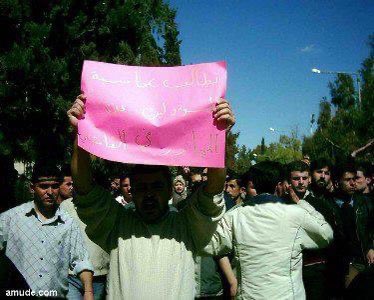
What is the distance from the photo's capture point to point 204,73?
8.19 ft

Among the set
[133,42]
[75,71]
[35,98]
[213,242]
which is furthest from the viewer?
[133,42]

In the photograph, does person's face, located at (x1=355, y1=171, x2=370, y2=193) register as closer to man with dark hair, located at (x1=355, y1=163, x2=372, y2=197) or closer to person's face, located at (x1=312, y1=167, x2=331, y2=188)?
man with dark hair, located at (x1=355, y1=163, x2=372, y2=197)

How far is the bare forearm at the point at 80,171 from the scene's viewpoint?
2352 millimetres

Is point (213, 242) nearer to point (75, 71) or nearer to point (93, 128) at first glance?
point (93, 128)

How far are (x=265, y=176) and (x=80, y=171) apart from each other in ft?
6.63

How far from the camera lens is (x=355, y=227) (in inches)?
214

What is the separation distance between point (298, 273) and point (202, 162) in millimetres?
1761

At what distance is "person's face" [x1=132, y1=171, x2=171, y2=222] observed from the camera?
2438mm

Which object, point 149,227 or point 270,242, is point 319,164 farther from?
point 149,227

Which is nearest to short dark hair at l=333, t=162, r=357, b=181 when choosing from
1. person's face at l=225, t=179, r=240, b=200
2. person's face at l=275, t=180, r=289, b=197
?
person's face at l=275, t=180, r=289, b=197

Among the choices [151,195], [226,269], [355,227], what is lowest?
[226,269]

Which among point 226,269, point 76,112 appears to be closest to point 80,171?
point 76,112

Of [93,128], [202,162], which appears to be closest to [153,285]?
[202,162]

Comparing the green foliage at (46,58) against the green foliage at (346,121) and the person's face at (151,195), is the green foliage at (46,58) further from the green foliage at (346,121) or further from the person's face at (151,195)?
the green foliage at (346,121)
